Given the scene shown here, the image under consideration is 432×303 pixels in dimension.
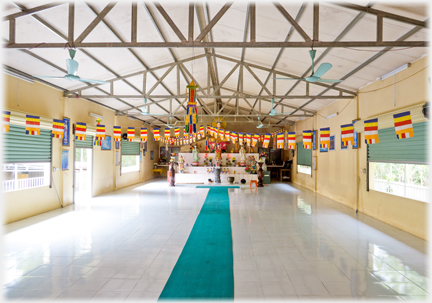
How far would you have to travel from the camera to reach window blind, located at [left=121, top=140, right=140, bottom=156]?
1355 cm

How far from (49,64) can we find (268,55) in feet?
20.9

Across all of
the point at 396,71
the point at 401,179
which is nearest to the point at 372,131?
the point at 401,179

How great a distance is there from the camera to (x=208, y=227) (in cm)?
614

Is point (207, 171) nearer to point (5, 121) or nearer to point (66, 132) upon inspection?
point (66, 132)

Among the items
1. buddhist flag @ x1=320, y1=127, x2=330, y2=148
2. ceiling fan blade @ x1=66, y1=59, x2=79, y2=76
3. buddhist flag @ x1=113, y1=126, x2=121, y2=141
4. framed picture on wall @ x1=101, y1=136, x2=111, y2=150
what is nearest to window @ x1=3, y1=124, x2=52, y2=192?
ceiling fan blade @ x1=66, y1=59, x2=79, y2=76

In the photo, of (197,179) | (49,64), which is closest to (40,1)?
(49,64)

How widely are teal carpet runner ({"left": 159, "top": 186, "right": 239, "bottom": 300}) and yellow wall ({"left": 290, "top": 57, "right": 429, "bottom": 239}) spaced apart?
431cm

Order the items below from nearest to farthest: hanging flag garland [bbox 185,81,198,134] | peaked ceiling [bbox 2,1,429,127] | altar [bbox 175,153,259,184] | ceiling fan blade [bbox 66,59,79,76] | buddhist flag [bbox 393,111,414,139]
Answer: peaked ceiling [bbox 2,1,429,127], ceiling fan blade [bbox 66,59,79,76], buddhist flag [bbox 393,111,414,139], hanging flag garland [bbox 185,81,198,134], altar [bbox 175,153,259,184]

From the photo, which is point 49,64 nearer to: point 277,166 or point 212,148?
point 212,148

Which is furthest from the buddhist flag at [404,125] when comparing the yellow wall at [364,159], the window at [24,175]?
the window at [24,175]

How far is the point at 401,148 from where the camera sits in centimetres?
608

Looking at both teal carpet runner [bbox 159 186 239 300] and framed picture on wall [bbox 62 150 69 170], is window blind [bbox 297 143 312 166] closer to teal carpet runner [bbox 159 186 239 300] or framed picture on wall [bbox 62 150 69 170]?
teal carpet runner [bbox 159 186 239 300]

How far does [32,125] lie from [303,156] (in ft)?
42.2

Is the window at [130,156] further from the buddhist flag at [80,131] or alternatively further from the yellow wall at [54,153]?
the buddhist flag at [80,131]
